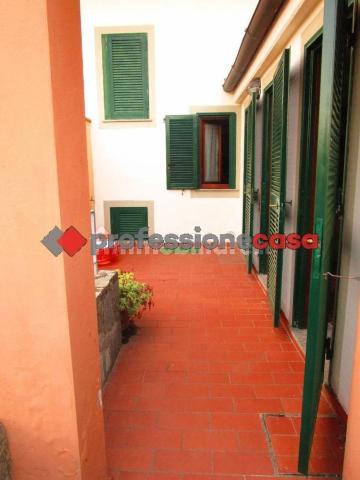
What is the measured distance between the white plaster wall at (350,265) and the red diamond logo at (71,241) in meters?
1.38

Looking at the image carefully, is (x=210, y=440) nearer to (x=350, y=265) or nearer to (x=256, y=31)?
(x=350, y=265)

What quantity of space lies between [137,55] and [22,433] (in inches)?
234

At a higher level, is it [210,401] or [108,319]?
[108,319]

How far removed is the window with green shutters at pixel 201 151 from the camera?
611cm

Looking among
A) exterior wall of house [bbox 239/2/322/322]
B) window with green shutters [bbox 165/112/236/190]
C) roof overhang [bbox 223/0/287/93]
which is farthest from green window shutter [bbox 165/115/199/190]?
exterior wall of house [bbox 239/2/322/322]

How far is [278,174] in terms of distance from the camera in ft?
10.6

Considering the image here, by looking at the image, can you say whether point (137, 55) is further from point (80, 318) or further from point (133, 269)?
point (80, 318)

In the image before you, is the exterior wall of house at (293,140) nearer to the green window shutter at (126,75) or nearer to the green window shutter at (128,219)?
the green window shutter at (126,75)

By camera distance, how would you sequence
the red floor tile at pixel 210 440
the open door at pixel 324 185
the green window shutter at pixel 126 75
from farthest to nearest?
the green window shutter at pixel 126 75
the red floor tile at pixel 210 440
the open door at pixel 324 185

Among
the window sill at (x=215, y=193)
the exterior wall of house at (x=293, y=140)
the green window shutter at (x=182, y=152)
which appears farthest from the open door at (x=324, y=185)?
the window sill at (x=215, y=193)

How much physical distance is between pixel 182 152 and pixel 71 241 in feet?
17.1

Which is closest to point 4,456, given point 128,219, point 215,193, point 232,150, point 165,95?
point 128,219

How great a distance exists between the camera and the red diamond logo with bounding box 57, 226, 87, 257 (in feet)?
3.81

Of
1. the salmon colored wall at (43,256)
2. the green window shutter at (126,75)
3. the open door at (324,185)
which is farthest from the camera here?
the green window shutter at (126,75)
